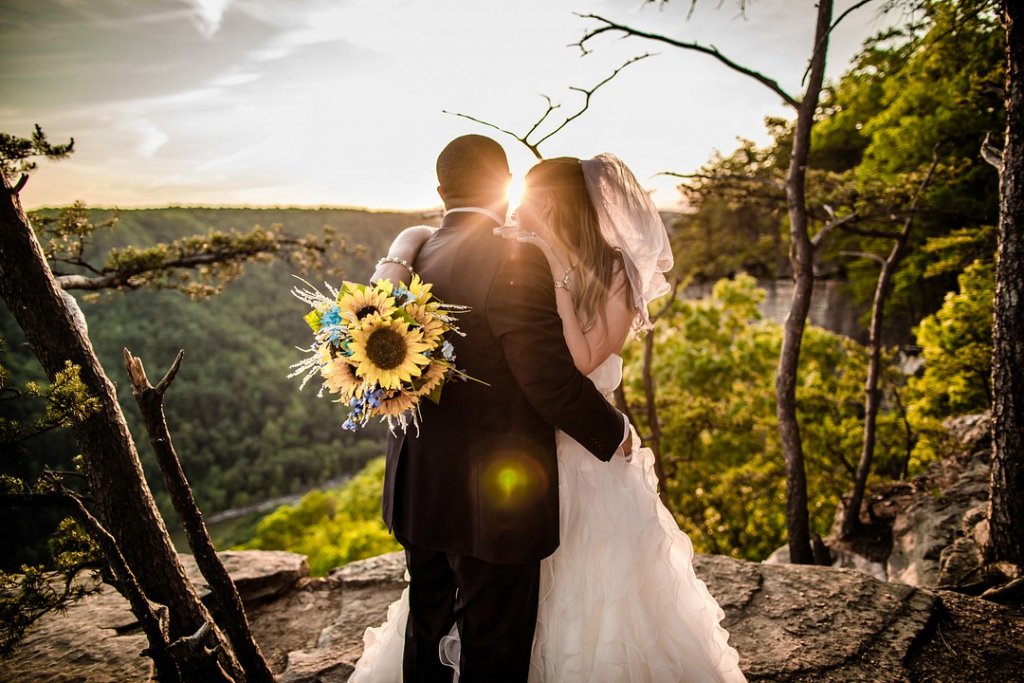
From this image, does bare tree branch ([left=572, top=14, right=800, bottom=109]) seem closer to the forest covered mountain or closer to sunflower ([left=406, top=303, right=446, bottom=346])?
sunflower ([left=406, top=303, right=446, bottom=346])

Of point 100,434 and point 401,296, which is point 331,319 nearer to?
point 401,296

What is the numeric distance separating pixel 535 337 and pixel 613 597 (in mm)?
1319

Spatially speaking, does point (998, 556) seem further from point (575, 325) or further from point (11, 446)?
point (11, 446)

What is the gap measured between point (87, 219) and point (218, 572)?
10.6ft

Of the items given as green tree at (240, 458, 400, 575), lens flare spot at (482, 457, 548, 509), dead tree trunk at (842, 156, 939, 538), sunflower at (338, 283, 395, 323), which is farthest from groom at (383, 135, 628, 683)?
green tree at (240, 458, 400, 575)

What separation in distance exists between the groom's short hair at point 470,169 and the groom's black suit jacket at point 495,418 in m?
0.10

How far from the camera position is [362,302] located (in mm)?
1860

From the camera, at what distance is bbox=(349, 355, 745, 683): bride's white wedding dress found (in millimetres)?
2230

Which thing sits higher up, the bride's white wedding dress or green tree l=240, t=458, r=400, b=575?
the bride's white wedding dress

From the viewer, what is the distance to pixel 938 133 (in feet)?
48.4

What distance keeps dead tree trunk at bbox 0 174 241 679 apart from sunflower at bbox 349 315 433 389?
5.97 ft

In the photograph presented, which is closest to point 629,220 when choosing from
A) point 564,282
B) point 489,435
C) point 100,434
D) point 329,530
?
point 564,282

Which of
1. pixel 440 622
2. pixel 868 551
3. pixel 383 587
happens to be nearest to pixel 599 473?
pixel 440 622

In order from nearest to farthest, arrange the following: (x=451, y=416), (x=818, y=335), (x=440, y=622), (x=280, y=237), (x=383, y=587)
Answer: (x=451, y=416) → (x=440, y=622) → (x=383, y=587) → (x=280, y=237) → (x=818, y=335)
